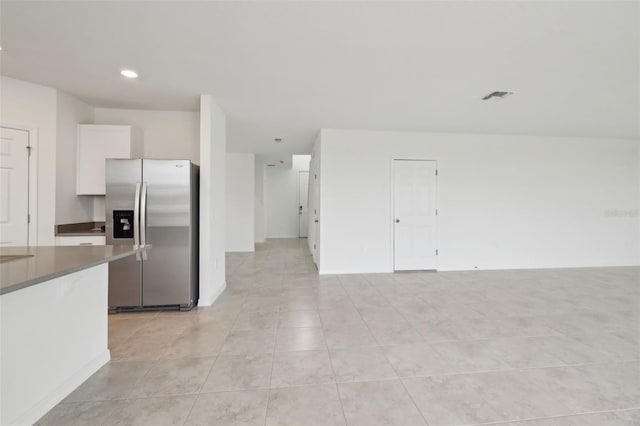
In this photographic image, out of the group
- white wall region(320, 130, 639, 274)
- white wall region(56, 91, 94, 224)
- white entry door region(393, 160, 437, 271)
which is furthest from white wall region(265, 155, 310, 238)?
white wall region(56, 91, 94, 224)

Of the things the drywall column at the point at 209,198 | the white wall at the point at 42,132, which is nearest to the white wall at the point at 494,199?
the drywall column at the point at 209,198

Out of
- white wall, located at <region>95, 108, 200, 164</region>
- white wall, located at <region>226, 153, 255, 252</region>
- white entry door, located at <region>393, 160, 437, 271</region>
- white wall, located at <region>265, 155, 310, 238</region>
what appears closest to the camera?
white wall, located at <region>95, 108, 200, 164</region>

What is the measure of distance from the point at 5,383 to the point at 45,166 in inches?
109

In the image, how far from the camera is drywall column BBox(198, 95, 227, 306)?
3.25 metres

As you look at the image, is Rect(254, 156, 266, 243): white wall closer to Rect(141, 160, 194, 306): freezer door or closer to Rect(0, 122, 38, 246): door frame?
Rect(141, 160, 194, 306): freezer door

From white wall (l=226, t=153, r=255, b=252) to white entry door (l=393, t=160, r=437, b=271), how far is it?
4.00m

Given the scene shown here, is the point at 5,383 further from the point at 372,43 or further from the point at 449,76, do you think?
the point at 449,76

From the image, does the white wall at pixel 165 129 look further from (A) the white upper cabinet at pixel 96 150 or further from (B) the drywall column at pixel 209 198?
(B) the drywall column at pixel 209 198

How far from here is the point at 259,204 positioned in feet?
27.9

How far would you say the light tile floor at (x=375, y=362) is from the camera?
1.56 meters

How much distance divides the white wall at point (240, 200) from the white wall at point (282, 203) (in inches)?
107

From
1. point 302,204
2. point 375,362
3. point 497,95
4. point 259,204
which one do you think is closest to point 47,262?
point 375,362

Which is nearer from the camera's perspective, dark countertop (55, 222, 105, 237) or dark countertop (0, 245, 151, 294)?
dark countertop (0, 245, 151, 294)

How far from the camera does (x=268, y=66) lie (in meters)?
2.55
